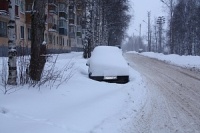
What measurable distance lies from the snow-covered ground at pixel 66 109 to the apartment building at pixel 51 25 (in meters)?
1.91

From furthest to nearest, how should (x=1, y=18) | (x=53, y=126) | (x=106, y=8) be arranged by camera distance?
1. (x=106, y=8)
2. (x=1, y=18)
3. (x=53, y=126)

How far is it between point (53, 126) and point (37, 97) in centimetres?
196

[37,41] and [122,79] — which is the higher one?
[37,41]

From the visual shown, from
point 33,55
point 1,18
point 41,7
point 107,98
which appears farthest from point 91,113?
point 1,18

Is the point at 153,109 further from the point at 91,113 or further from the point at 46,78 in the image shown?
the point at 46,78

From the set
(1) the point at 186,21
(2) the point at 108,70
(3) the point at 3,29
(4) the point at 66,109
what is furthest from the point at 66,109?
(1) the point at 186,21

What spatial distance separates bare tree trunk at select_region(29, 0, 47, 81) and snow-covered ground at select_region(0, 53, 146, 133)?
64cm

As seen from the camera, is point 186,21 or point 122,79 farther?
point 186,21

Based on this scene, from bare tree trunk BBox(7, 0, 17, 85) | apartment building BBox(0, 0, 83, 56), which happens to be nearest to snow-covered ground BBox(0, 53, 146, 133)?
bare tree trunk BBox(7, 0, 17, 85)

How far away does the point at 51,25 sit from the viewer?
159ft

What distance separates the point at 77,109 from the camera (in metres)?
7.41

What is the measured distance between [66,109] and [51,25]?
139 feet

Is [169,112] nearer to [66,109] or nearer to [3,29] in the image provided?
[66,109]

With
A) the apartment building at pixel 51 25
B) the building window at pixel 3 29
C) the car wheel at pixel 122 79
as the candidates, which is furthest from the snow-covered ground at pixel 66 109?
the building window at pixel 3 29
